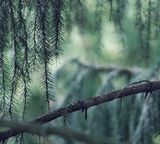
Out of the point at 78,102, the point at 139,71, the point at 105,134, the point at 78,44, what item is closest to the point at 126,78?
the point at 139,71

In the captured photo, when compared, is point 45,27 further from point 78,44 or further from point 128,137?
point 78,44

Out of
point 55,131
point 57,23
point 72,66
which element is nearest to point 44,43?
point 57,23

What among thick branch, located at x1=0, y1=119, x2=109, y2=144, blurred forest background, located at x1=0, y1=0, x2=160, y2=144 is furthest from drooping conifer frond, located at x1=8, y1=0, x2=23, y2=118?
thick branch, located at x1=0, y1=119, x2=109, y2=144

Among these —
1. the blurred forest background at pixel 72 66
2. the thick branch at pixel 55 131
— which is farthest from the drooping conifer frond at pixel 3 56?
the thick branch at pixel 55 131

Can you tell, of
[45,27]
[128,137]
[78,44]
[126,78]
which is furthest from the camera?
[78,44]

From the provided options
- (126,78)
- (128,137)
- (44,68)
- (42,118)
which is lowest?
(42,118)

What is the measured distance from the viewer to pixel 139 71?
2.85m

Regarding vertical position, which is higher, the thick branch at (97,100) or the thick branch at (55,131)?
the thick branch at (97,100)

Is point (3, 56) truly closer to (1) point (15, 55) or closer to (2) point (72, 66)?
(1) point (15, 55)

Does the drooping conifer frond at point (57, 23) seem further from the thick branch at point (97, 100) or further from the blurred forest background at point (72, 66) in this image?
the thick branch at point (97, 100)

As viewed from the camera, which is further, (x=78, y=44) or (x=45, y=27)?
(x=78, y=44)

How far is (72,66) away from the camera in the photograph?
3.22 meters

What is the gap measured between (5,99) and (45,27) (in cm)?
19

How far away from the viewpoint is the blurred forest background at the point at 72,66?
1.33 m
